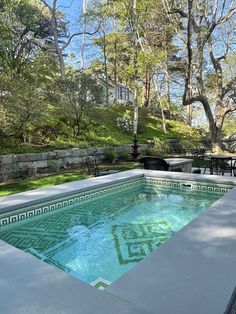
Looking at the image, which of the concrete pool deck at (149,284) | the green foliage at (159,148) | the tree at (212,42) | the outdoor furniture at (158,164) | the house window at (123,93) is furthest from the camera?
the house window at (123,93)

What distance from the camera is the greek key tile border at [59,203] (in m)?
3.98

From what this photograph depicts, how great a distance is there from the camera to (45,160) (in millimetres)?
8539

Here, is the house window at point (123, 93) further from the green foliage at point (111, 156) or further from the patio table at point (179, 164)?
the patio table at point (179, 164)

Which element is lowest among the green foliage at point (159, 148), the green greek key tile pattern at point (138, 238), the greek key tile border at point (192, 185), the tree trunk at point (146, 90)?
the green greek key tile pattern at point (138, 238)

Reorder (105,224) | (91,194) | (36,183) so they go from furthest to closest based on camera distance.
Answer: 1. (36,183)
2. (91,194)
3. (105,224)

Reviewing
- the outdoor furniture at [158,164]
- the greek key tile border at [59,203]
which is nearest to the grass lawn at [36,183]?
the greek key tile border at [59,203]

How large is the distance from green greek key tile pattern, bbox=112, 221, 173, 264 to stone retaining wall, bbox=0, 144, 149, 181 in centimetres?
458

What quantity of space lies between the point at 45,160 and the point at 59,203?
4.09 metres

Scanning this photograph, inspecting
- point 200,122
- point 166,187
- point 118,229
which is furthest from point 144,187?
point 200,122

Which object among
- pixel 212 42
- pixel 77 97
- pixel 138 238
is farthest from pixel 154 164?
pixel 212 42

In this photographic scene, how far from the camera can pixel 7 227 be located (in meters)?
3.83

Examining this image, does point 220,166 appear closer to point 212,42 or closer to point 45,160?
point 45,160

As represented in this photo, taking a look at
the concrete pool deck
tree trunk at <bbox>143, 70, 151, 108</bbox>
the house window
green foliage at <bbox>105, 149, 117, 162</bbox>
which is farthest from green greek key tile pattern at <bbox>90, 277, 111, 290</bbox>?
the house window

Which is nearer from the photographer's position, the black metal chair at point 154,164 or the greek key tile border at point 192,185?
the greek key tile border at point 192,185
